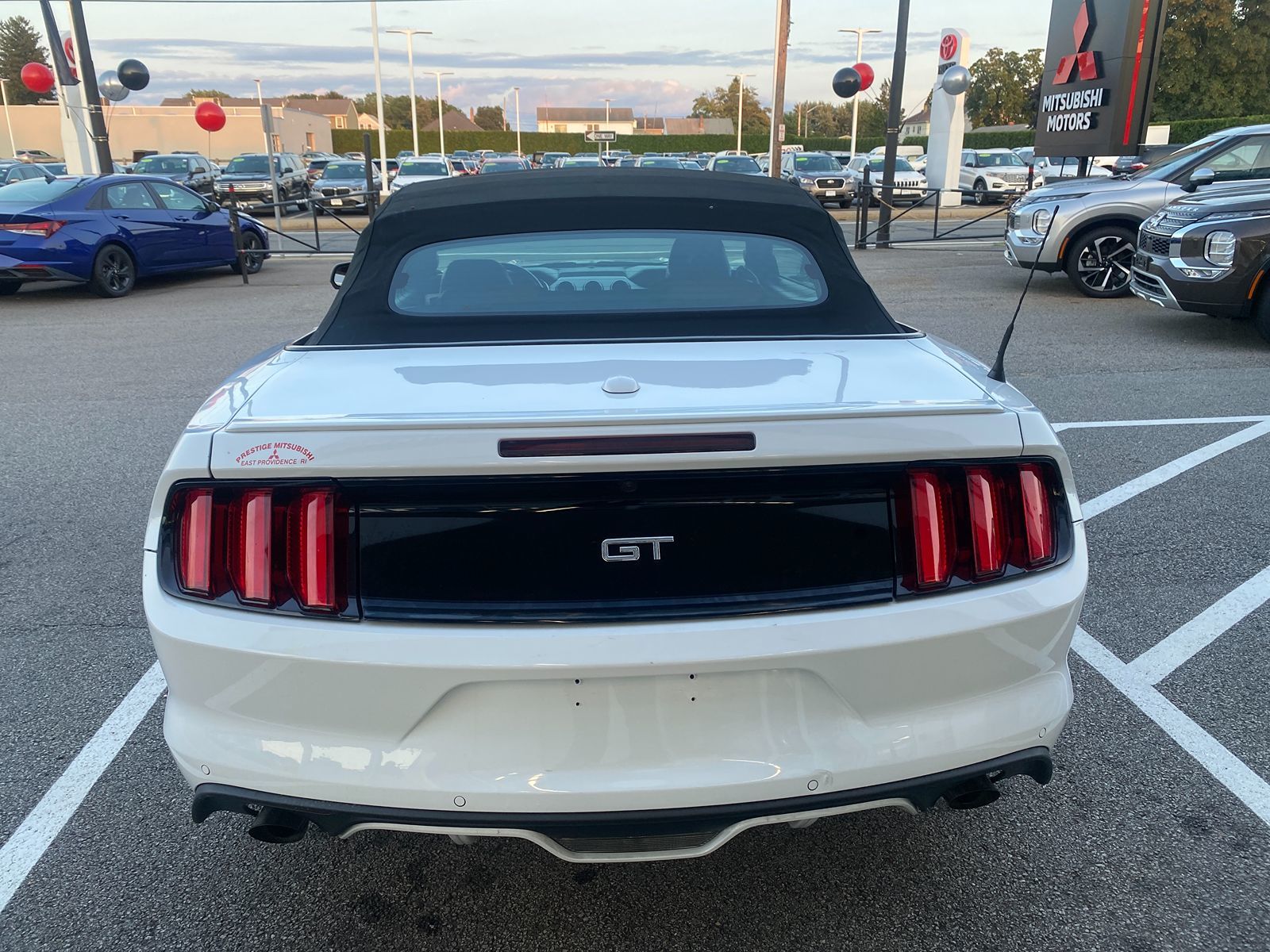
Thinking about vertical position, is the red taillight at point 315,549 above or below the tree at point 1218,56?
below

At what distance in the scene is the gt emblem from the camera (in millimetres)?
1949

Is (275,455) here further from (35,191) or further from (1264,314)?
(35,191)

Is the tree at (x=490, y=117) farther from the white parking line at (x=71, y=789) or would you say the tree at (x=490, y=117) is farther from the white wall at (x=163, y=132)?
the white parking line at (x=71, y=789)

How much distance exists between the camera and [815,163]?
30562 millimetres

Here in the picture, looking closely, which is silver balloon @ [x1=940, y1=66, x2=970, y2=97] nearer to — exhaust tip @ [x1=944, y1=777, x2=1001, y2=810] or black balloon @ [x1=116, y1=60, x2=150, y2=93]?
black balloon @ [x1=116, y1=60, x2=150, y2=93]

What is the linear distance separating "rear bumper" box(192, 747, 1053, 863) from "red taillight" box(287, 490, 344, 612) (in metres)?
0.40

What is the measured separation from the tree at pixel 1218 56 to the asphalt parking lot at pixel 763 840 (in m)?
61.8

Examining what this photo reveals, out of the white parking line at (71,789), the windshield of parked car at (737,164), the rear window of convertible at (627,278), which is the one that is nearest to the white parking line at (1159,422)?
the rear window of convertible at (627,278)

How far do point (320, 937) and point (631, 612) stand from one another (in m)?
1.15

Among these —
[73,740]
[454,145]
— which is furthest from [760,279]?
[454,145]

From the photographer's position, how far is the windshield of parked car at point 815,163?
3008 centimetres

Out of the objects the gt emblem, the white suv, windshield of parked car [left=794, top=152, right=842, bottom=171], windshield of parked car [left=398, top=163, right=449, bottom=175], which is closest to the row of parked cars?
the gt emblem

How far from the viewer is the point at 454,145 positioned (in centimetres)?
8206

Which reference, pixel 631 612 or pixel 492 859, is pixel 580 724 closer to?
pixel 631 612
